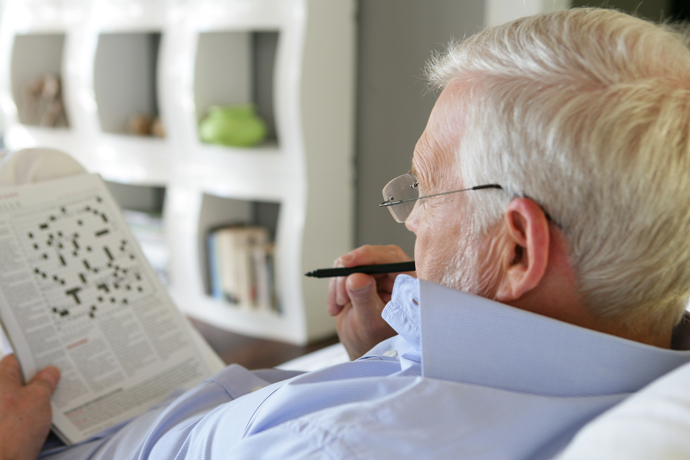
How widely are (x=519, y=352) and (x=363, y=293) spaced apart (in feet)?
1.36

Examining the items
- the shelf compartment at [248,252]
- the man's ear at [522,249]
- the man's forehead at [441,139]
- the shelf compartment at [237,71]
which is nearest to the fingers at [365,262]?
the man's forehead at [441,139]

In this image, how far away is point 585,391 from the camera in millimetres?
561

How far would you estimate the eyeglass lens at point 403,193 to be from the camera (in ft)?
2.74

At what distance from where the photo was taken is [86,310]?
38.4 inches

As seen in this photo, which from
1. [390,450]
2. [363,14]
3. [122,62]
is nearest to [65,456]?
[390,450]

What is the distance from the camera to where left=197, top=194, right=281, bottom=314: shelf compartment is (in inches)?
99.1

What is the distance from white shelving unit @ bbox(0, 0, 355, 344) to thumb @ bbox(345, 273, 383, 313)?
134cm

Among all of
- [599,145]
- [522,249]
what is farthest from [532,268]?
[599,145]

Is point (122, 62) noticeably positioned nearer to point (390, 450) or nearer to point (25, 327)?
point (25, 327)

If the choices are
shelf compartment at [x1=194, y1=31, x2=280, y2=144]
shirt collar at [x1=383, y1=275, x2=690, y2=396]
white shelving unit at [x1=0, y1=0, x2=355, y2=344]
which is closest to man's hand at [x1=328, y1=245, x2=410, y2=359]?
shirt collar at [x1=383, y1=275, x2=690, y2=396]

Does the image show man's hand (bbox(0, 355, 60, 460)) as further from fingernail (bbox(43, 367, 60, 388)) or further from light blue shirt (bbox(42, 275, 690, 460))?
light blue shirt (bbox(42, 275, 690, 460))

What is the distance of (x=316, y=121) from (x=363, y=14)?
0.49 metres

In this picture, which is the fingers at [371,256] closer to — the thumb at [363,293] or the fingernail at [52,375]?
the thumb at [363,293]

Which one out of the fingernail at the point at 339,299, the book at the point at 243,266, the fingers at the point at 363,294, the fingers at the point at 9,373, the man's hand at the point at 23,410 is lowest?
the book at the point at 243,266
